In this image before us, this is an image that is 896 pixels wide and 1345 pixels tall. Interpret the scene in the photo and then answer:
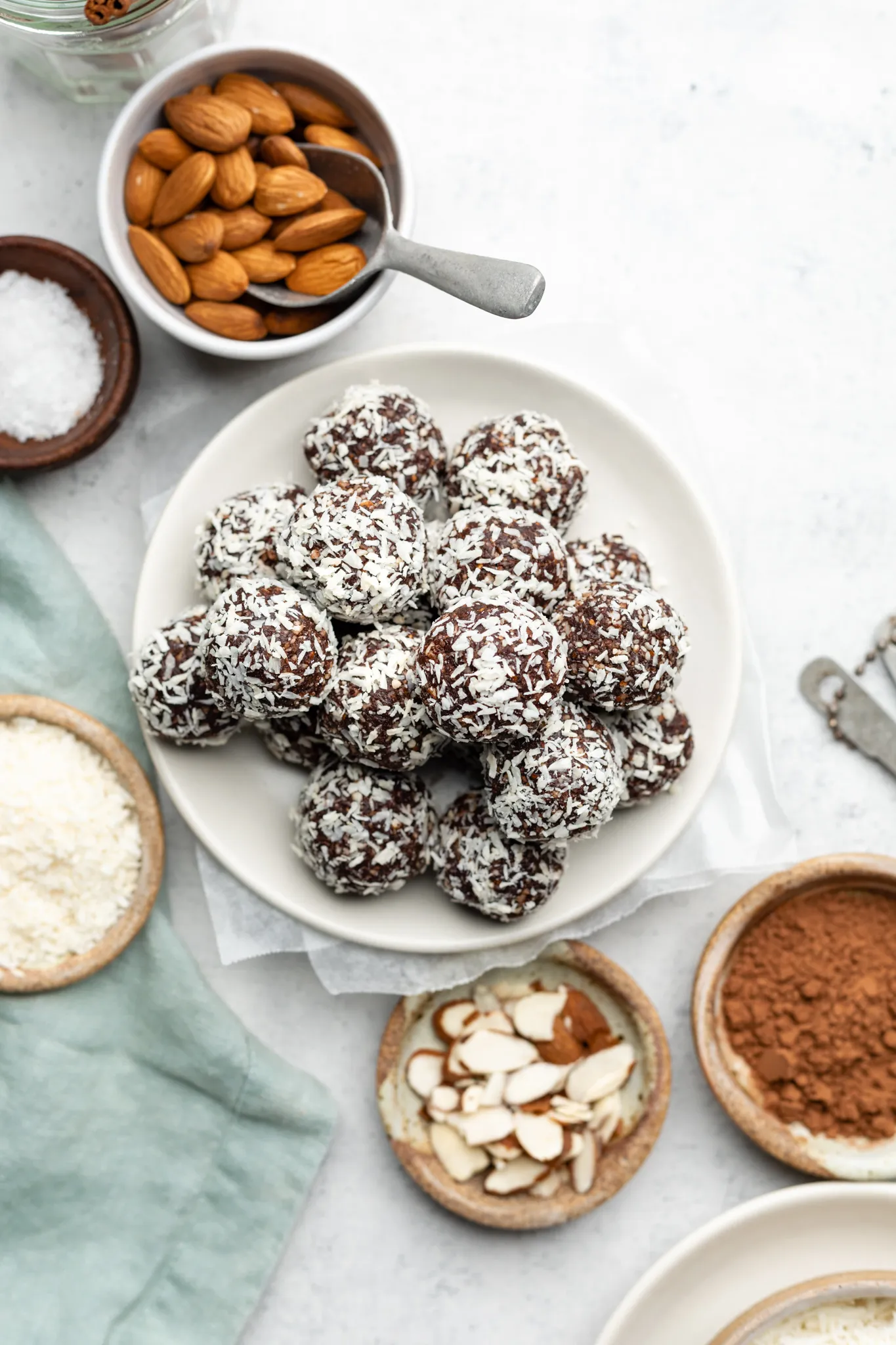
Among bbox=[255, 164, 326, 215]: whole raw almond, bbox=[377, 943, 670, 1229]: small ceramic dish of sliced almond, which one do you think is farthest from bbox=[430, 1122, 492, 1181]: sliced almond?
bbox=[255, 164, 326, 215]: whole raw almond

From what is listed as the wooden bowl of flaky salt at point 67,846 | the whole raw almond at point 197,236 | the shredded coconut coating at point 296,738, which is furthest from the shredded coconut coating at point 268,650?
the whole raw almond at point 197,236

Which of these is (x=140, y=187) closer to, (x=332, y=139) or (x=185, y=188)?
(x=185, y=188)

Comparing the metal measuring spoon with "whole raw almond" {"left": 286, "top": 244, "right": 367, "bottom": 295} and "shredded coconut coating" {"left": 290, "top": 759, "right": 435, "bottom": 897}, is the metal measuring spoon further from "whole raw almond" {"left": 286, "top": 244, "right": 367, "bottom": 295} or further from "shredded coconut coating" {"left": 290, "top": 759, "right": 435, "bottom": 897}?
"shredded coconut coating" {"left": 290, "top": 759, "right": 435, "bottom": 897}

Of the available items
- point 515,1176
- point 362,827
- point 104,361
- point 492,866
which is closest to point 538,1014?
point 515,1176

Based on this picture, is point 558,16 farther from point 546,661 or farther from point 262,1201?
point 262,1201

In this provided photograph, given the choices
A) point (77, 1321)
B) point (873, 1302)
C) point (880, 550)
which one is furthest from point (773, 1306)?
point (880, 550)

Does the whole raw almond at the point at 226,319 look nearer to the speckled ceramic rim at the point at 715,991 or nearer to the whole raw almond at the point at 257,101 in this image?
the whole raw almond at the point at 257,101
